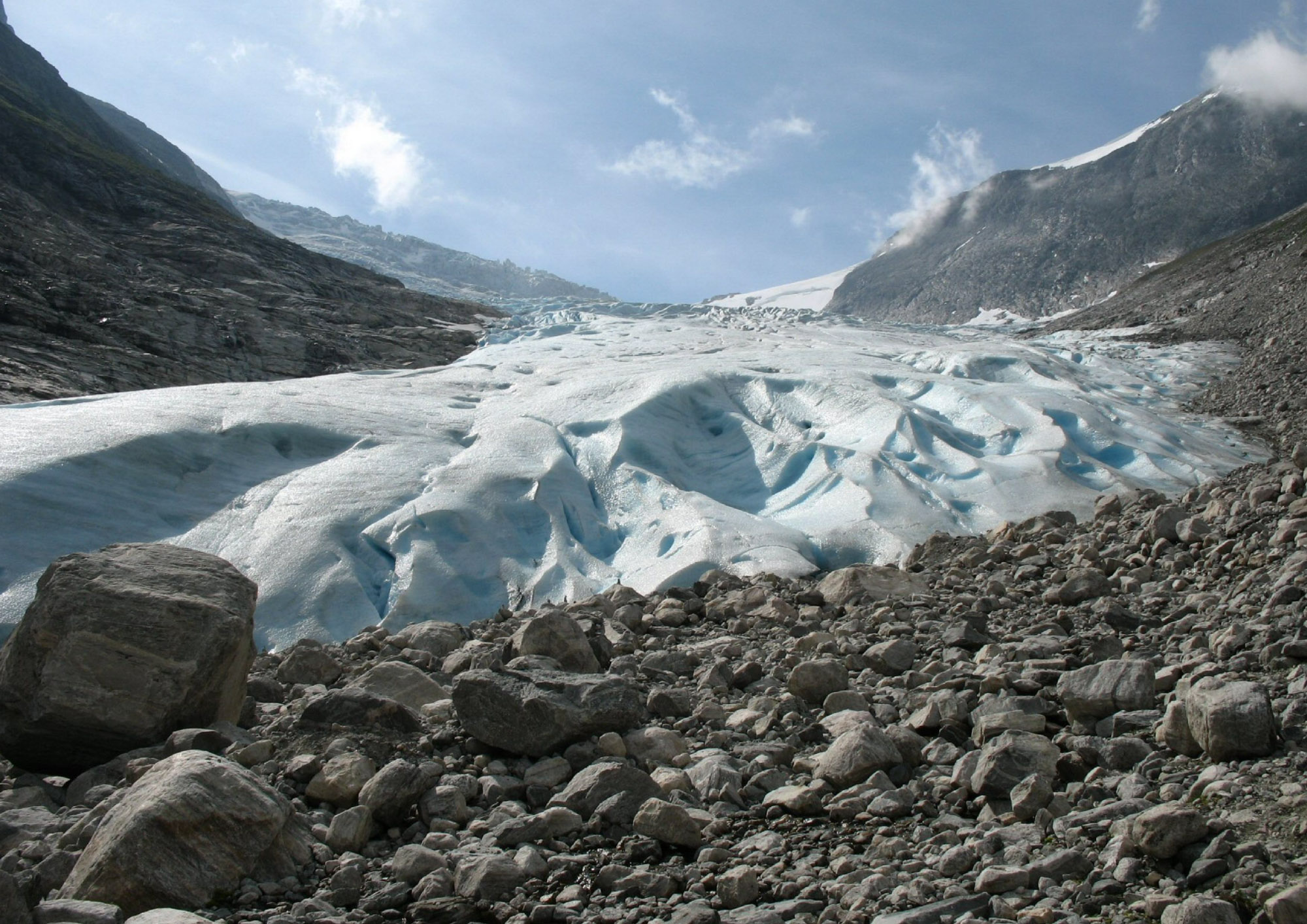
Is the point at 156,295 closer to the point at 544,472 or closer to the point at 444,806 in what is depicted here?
the point at 544,472

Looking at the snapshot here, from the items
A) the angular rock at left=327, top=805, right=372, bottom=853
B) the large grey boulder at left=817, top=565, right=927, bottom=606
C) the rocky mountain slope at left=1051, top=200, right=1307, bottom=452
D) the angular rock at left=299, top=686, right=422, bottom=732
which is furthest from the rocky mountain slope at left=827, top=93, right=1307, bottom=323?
the angular rock at left=327, top=805, right=372, bottom=853

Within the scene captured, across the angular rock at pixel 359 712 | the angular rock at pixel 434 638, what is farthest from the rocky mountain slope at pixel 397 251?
the angular rock at pixel 359 712

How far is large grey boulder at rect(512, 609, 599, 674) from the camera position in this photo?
193 inches

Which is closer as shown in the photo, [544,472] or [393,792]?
[393,792]

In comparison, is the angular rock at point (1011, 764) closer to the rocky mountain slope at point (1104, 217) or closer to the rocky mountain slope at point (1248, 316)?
the rocky mountain slope at point (1248, 316)

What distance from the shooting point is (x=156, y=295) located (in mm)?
18562

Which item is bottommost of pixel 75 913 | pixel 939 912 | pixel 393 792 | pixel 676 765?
pixel 75 913

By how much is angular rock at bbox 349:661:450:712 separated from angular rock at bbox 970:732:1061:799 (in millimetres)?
2732

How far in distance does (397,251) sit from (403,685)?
238ft

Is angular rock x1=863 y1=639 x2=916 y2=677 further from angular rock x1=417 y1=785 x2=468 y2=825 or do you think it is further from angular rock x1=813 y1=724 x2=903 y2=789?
angular rock x1=417 y1=785 x2=468 y2=825

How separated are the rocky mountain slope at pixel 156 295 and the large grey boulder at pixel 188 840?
11.2 m

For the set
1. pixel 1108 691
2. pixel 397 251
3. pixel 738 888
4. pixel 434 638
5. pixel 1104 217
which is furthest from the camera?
pixel 397 251

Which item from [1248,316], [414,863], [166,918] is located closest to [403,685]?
[414,863]

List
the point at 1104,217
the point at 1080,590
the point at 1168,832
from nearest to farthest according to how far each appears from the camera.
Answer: the point at 1168,832 < the point at 1080,590 < the point at 1104,217
